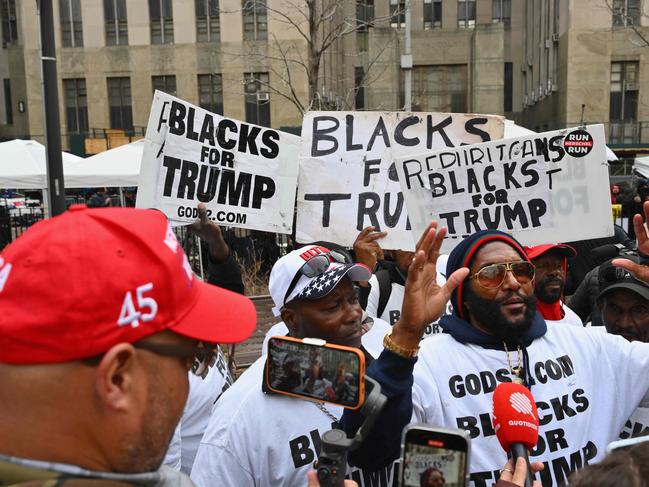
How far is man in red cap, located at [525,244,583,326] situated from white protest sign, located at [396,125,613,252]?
21cm

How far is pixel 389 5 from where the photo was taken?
133ft

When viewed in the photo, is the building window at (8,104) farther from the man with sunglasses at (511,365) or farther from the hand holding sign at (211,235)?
the man with sunglasses at (511,365)

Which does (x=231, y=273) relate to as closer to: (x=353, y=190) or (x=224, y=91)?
(x=353, y=190)

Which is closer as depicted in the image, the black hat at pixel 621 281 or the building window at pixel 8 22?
the black hat at pixel 621 281

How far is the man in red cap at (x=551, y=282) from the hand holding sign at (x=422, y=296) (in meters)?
1.97

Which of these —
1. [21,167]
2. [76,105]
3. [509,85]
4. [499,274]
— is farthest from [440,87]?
[499,274]

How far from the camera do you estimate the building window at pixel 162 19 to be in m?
33.6

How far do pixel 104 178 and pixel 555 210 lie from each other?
11.3 m

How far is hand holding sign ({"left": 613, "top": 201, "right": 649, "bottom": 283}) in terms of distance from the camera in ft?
8.97

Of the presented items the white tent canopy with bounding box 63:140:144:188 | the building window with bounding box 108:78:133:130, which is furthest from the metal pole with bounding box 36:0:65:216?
the building window with bounding box 108:78:133:130

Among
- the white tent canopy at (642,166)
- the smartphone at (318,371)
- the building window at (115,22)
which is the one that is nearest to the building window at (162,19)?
the building window at (115,22)

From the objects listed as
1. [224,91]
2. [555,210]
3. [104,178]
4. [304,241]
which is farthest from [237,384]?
[224,91]

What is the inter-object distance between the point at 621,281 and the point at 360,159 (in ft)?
7.02

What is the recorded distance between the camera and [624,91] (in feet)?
112
